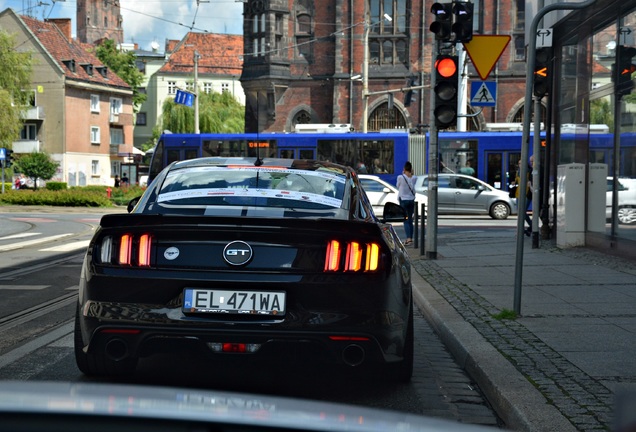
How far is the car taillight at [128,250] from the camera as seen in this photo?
5953 millimetres

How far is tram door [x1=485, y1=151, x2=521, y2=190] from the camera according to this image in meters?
41.1

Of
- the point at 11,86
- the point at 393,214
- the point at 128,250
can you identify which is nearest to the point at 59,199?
the point at 11,86

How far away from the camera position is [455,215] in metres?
37.8

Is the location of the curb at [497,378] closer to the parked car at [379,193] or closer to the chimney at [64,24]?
the parked car at [379,193]

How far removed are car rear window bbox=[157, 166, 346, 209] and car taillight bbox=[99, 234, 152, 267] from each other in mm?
709

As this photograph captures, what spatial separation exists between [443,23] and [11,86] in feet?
173

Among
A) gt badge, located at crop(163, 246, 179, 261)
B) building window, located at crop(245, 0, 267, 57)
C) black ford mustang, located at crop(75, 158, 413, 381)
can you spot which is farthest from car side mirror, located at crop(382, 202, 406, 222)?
building window, located at crop(245, 0, 267, 57)

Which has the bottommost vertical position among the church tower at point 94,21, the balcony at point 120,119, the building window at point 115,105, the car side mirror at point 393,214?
the car side mirror at point 393,214

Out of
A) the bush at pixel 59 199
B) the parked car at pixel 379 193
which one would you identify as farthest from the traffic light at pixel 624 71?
the bush at pixel 59 199

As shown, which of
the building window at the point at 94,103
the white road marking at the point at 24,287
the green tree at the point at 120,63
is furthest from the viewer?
the green tree at the point at 120,63

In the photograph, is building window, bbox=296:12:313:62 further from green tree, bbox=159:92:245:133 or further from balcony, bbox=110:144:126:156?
balcony, bbox=110:144:126:156

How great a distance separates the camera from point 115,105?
292 ft

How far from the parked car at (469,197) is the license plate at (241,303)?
1172 inches

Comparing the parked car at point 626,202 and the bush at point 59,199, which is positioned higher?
the parked car at point 626,202
